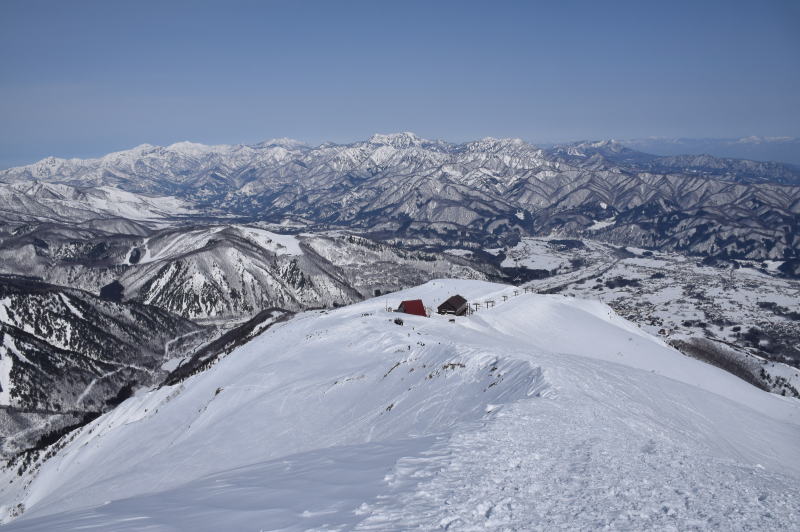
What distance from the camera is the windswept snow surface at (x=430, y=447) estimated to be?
13055mm

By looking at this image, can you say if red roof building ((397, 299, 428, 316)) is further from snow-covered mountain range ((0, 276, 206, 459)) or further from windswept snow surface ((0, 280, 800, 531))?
snow-covered mountain range ((0, 276, 206, 459))

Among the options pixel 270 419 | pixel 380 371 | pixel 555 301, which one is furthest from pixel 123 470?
pixel 555 301

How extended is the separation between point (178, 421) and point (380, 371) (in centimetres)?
2544

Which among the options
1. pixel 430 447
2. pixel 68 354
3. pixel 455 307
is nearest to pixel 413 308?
pixel 455 307

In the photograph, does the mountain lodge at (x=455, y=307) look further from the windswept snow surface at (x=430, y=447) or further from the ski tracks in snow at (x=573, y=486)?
the ski tracks in snow at (x=573, y=486)

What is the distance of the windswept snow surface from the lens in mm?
13055

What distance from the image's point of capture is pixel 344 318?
71000 millimetres

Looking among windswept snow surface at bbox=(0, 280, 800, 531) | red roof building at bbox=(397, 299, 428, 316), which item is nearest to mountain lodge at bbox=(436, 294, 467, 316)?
red roof building at bbox=(397, 299, 428, 316)

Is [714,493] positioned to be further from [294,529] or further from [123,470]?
[123,470]

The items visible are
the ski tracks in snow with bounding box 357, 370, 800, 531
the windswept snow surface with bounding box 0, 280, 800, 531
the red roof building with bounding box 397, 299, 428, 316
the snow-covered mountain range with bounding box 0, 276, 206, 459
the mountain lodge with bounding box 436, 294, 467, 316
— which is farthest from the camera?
the snow-covered mountain range with bounding box 0, 276, 206, 459

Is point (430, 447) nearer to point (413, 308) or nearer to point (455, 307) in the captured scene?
point (413, 308)

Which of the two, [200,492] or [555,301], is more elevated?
[200,492]

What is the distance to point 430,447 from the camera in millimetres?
18172

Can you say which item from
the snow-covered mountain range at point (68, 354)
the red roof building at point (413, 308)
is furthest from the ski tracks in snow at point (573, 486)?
the snow-covered mountain range at point (68, 354)
